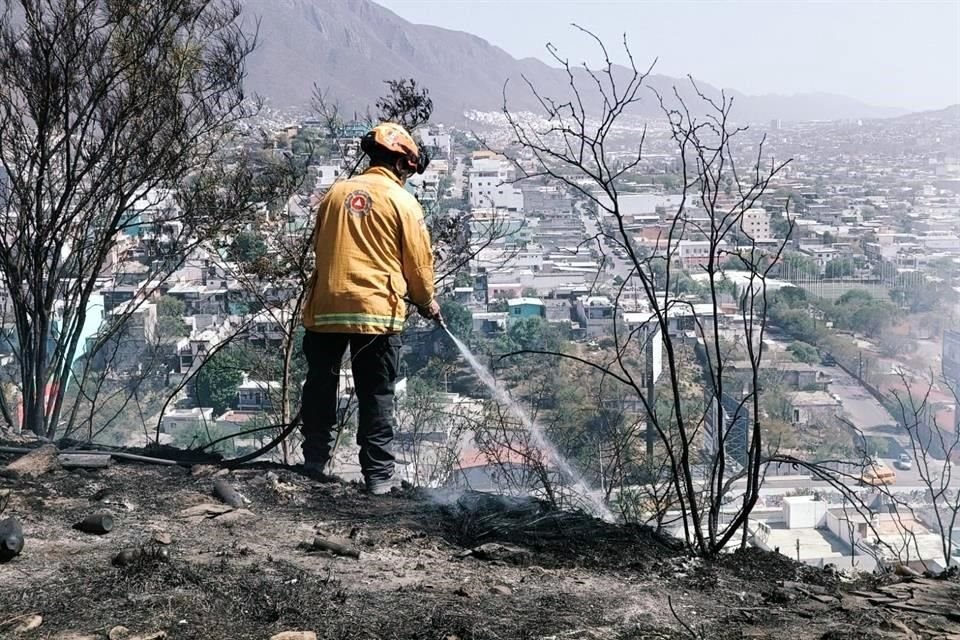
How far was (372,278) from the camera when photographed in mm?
4672

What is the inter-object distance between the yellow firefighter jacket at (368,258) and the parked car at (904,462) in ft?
32.7

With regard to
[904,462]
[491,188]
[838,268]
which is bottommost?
[904,462]

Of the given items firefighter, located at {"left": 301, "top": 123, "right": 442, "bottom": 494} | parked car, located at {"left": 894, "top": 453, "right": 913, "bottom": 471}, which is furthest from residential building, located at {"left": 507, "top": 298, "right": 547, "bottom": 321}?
firefighter, located at {"left": 301, "top": 123, "right": 442, "bottom": 494}

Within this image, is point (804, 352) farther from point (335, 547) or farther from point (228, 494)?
point (335, 547)

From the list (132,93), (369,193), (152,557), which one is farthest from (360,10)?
(152,557)

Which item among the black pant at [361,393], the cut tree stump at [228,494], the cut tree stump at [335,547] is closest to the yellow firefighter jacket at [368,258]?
the black pant at [361,393]

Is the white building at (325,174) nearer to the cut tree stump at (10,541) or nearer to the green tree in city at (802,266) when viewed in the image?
the cut tree stump at (10,541)

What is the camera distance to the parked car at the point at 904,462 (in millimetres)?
12909

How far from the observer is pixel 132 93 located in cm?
707

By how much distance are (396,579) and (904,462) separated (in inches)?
458

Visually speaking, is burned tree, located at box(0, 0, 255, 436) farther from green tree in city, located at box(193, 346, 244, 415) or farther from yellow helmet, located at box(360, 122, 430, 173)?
yellow helmet, located at box(360, 122, 430, 173)

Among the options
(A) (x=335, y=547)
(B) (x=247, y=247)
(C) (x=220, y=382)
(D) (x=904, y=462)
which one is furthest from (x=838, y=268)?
(A) (x=335, y=547)

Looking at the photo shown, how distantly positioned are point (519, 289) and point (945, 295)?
36.8 feet

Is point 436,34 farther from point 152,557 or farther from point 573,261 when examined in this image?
point 152,557
